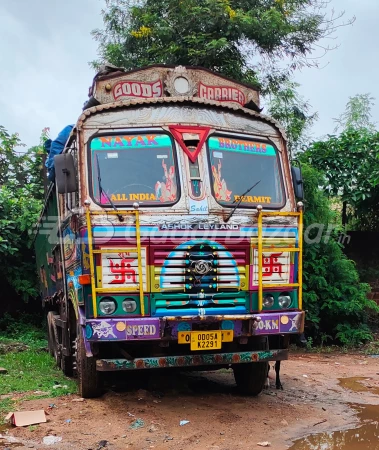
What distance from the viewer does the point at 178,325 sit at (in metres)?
4.96

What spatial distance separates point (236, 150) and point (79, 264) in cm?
193

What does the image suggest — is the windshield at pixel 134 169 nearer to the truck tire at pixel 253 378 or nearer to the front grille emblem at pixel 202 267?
the front grille emblem at pixel 202 267

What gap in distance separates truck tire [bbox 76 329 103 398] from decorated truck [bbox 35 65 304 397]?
0.01m

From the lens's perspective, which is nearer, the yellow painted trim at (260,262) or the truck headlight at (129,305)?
the truck headlight at (129,305)

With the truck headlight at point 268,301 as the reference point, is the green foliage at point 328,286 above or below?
below

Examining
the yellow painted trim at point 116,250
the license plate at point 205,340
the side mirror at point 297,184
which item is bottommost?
the license plate at point 205,340

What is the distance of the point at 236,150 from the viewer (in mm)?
5617

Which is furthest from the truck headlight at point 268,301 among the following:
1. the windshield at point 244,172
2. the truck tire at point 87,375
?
the truck tire at point 87,375

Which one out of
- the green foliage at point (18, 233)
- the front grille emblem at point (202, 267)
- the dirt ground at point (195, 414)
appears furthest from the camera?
A: the green foliage at point (18, 233)

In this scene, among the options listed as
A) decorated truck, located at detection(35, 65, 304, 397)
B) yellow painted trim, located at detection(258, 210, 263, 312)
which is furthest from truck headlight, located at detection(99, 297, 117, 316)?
yellow painted trim, located at detection(258, 210, 263, 312)

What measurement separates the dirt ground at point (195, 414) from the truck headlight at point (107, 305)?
3.14 ft

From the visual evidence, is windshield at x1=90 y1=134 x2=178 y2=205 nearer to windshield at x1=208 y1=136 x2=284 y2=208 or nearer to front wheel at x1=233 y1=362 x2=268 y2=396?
windshield at x1=208 y1=136 x2=284 y2=208

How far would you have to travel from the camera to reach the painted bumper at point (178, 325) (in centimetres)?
477

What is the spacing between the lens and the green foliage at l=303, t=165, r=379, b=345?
991 cm
